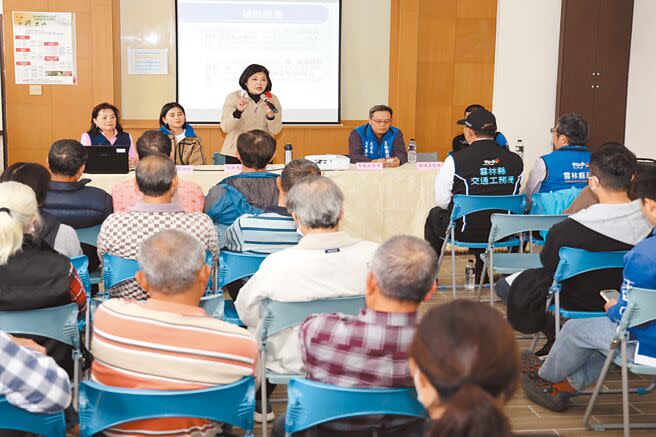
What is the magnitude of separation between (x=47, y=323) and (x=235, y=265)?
3.25ft

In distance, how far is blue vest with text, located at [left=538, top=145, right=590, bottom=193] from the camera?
5324mm

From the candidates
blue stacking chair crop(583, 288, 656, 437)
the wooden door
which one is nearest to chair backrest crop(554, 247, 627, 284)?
blue stacking chair crop(583, 288, 656, 437)

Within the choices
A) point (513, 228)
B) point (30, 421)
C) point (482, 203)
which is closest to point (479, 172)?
point (482, 203)

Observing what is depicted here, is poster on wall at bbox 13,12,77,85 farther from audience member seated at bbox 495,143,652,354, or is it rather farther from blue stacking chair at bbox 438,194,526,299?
audience member seated at bbox 495,143,652,354

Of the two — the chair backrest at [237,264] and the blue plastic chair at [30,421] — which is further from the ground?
the chair backrest at [237,264]

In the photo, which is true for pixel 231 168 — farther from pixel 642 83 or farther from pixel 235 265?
pixel 642 83

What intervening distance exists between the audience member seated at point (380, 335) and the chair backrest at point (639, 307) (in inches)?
42.8

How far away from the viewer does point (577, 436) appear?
3.20m

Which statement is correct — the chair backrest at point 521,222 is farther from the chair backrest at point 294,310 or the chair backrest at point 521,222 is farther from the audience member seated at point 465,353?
the audience member seated at point 465,353

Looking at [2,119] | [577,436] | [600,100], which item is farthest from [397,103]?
[577,436]

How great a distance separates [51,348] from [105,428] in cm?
82

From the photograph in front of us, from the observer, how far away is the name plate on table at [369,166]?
20.2 ft

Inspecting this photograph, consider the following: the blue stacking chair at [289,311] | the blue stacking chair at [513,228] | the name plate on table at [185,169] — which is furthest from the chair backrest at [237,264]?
the name plate on table at [185,169]

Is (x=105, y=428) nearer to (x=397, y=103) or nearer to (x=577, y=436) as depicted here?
(x=577, y=436)
